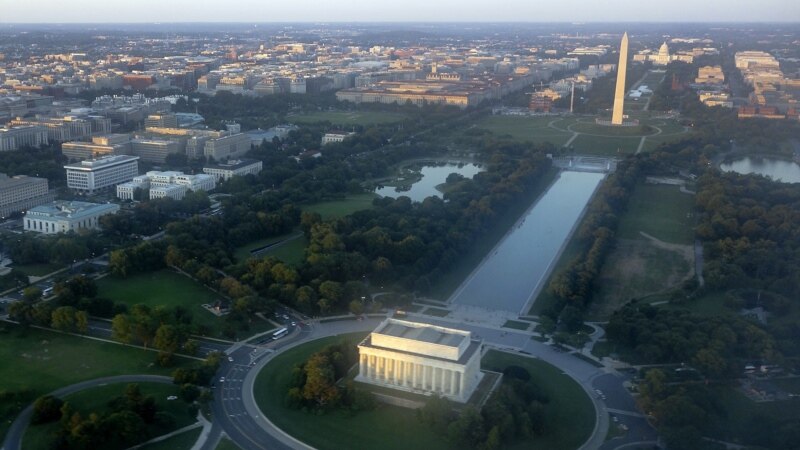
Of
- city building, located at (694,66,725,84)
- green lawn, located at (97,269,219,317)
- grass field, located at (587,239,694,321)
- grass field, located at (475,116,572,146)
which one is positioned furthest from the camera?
city building, located at (694,66,725,84)

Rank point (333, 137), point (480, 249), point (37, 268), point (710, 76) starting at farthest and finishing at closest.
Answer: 1. point (710, 76)
2. point (333, 137)
3. point (480, 249)
4. point (37, 268)

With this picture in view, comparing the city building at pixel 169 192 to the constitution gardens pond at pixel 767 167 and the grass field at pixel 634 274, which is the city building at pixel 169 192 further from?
the constitution gardens pond at pixel 767 167

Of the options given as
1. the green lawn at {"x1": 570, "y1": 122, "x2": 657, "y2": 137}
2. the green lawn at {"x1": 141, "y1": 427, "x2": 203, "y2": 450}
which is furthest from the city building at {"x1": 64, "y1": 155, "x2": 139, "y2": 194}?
the green lawn at {"x1": 570, "y1": 122, "x2": 657, "y2": 137}

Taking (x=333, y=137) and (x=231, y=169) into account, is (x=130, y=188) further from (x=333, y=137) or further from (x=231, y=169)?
(x=333, y=137)

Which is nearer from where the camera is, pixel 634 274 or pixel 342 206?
pixel 634 274

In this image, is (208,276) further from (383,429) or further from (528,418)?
(528,418)

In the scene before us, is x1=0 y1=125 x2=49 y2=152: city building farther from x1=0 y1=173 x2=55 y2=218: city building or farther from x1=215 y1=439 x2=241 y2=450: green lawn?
x1=215 y1=439 x2=241 y2=450: green lawn

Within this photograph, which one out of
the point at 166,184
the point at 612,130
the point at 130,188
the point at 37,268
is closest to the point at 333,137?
the point at 166,184
